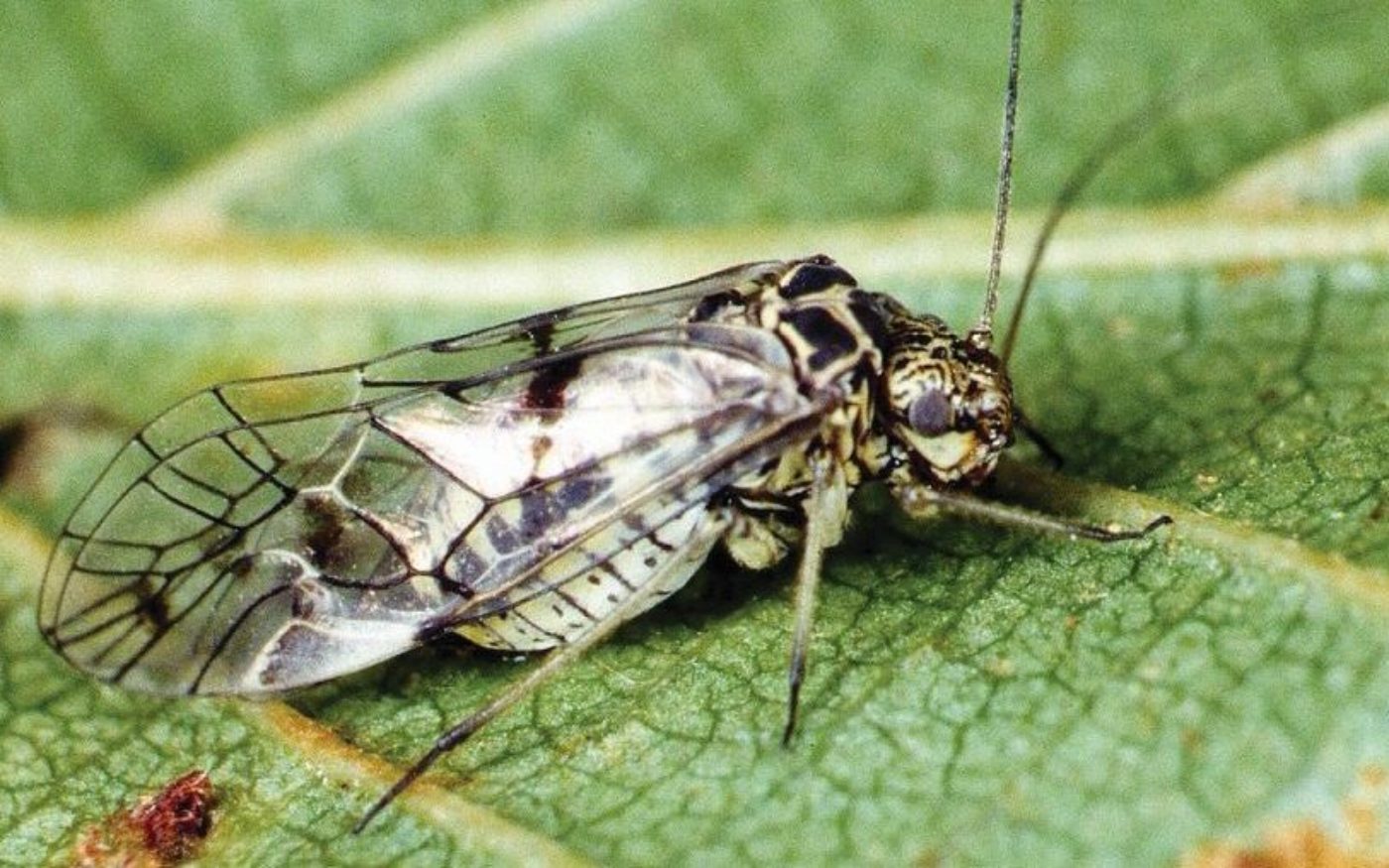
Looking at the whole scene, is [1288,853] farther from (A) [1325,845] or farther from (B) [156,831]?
(B) [156,831]

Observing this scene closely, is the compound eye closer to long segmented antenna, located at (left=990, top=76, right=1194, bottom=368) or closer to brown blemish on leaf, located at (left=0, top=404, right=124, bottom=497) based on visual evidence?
long segmented antenna, located at (left=990, top=76, right=1194, bottom=368)

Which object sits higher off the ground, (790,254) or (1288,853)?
(790,254)

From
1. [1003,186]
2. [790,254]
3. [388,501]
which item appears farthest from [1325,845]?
[790,254]

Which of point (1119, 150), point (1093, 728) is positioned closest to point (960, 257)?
point (1119, 150)

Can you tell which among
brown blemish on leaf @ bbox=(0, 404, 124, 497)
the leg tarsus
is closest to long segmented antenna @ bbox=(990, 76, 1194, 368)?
the leg tarsus

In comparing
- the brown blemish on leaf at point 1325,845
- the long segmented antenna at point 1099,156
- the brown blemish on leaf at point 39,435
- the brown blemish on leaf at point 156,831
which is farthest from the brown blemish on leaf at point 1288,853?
the brown blemish on leaf at point 39,435

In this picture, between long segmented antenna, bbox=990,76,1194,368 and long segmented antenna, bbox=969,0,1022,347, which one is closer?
long segmented antenna, bbox=969,0,1022,347

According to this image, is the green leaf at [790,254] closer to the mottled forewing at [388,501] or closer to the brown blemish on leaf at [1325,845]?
the brown blemish on leaf at [1325,845]
